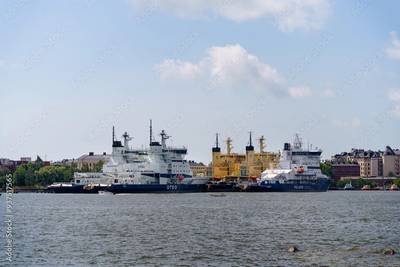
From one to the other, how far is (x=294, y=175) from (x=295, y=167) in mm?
3727

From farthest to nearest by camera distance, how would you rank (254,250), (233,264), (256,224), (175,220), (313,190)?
(313,190)
(175,220)
(256,224)
(254,250)
(233,264)

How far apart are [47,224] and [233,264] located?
102 feet

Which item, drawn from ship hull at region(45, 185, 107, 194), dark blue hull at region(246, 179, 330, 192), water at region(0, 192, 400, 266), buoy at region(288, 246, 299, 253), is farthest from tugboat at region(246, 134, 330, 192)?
buoy at region(288, 246, 299, 253)

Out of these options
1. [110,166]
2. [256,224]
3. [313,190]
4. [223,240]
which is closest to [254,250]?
[223,240]

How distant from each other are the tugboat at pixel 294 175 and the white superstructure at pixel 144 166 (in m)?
17.9

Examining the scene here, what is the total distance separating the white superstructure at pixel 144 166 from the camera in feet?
549

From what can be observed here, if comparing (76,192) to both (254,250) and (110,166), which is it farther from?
(254,250)

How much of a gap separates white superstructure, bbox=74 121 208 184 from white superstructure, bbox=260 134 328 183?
760 inches

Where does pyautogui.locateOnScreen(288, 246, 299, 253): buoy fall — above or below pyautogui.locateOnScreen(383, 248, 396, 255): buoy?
above

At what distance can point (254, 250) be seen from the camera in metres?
45.5

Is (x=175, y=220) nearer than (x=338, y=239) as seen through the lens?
No

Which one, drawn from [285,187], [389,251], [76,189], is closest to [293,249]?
[389,251]

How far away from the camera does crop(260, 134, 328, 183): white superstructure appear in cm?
17800

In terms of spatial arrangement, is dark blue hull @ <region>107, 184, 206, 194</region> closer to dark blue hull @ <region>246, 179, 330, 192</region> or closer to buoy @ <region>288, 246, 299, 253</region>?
dark blue hull @ <region>246, 179, 330, 192</region>
